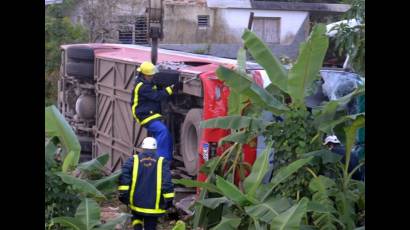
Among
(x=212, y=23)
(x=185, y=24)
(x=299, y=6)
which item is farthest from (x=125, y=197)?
(x=299, y=6)

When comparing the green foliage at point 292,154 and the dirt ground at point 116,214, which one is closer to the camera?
the green foliage at point 292,154

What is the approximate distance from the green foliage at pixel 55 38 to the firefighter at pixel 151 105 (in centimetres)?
1270

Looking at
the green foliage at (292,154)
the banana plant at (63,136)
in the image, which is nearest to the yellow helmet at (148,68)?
the green foliage at (292,154)

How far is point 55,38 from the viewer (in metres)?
25.7

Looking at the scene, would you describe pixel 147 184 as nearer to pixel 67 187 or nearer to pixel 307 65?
pixel 67 187

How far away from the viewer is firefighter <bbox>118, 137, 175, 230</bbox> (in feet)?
27.9

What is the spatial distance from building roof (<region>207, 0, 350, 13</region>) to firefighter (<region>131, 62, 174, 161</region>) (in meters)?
19.0

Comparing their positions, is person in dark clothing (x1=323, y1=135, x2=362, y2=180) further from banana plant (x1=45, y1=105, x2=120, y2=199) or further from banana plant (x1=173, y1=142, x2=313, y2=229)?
banana plant (x1=45, y1=105, x2=120, y2=199)

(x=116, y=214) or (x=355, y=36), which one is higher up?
(x=355, y=36)

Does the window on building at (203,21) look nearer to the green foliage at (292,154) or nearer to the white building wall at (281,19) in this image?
the white building wall at (281,19)

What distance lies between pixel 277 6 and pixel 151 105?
20.0 m

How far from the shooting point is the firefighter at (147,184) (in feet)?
27.9

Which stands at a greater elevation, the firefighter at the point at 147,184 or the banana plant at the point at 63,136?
the banana plant at the point at 63,136
